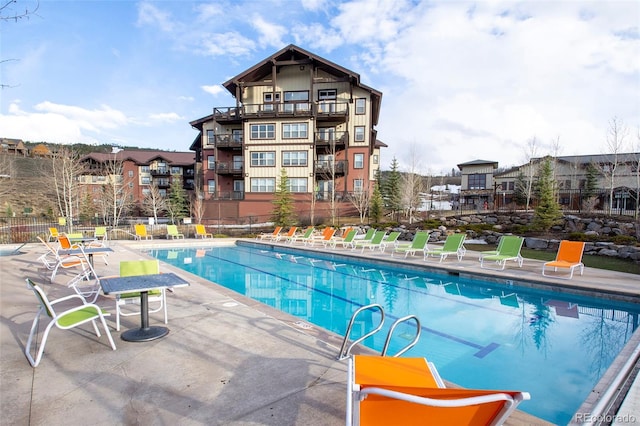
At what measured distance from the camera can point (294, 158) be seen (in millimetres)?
28484

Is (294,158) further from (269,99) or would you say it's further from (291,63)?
(291,63)

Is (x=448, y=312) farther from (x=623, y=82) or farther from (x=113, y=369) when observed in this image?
(x=623, y=82)

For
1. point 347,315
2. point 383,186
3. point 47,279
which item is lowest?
point 347,315

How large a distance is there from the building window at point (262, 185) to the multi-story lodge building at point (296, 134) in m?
0.09

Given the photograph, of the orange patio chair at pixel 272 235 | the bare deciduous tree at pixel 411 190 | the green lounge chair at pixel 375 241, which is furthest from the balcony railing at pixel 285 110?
the green lounge chair at pixel 375 241

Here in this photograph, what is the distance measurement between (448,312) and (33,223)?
80.8 feet

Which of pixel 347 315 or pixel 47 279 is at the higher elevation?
pixel 47 279

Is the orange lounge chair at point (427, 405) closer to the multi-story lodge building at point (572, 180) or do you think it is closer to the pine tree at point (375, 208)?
the multi-story lodge building at point (572, 180)

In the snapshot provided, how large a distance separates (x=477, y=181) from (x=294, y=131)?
76.4 feet

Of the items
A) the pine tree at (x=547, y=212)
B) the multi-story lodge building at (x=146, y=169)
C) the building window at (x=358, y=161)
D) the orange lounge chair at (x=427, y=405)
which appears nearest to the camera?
the orange lounge chair at (x=427, y=405)

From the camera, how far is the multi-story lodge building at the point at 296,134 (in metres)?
28.2

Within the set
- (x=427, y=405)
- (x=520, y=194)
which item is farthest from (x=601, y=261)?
(x=520, y=194)

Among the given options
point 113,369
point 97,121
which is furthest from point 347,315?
point 97,121

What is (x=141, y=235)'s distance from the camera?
1964 centimetres
